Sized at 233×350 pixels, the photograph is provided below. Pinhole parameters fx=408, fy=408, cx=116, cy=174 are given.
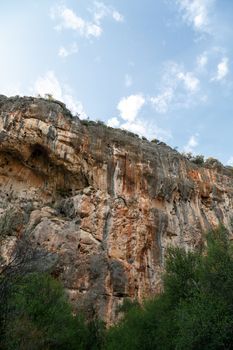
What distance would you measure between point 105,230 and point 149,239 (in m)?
3.72

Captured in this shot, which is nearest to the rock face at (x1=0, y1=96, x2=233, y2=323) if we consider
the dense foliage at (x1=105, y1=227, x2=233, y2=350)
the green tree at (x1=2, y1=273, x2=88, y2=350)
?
the green tree at (x1=2, y1=273, x2=88, y2=350)

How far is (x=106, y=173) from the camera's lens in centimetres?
3406

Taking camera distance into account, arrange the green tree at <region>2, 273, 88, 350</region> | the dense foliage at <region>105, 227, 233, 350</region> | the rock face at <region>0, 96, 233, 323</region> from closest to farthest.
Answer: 1. the dense foliage at <region>105, 227, 233, 350</region>
2. the green tree at <region>2, 273, 88, 350</region>
3. the rock face at <region>0, 96, 233, 323</region>

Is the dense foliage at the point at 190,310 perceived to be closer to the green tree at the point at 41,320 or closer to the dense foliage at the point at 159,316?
the dense foliage at the point at 159,316

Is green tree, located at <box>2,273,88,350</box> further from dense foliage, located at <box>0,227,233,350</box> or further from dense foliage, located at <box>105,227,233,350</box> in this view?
dense foliage, located at <box>105,227,233,350</box>

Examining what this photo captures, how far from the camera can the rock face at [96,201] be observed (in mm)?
27250

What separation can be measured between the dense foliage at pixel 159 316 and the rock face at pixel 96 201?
3.80m

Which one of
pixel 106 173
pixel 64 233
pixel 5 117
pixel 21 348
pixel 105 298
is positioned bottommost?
pixel 21 348

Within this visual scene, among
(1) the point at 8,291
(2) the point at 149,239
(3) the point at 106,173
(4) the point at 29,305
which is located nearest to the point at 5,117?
(3) the point at 106,173

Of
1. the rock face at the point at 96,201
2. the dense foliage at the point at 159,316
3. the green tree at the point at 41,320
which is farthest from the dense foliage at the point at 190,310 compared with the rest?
the rock face at the point at 96,201

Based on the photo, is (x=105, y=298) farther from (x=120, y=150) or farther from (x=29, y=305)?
(x=120, y=150)

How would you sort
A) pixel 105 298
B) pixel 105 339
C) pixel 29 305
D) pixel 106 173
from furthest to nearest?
pixel 106 173, pixel 105 298, pixel 105 339, pixel 29 305

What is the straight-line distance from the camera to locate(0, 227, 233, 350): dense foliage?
53.3 ft

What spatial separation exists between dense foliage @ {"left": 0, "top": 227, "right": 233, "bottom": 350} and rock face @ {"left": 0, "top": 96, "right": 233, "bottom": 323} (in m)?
3.80
